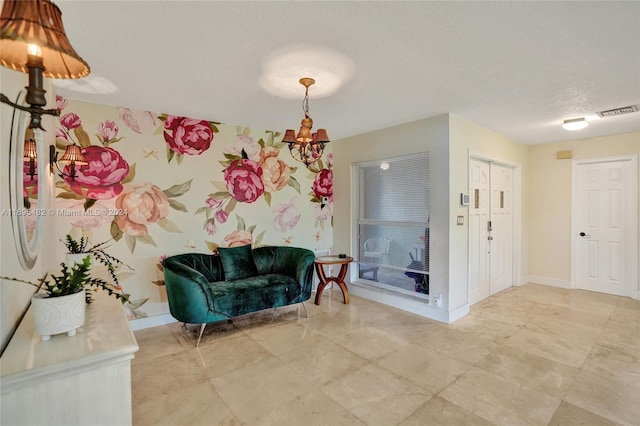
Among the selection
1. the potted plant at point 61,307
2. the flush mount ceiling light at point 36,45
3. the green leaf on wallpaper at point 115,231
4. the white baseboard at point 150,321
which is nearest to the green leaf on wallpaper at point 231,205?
the green leaf on wallpaper at point 115,231

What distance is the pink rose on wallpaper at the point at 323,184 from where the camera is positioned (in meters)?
5.04

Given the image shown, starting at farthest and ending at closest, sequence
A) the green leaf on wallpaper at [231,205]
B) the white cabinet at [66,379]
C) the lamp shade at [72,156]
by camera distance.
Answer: the green leaf on wallpaper at [231,205] → the lamp shade at [72,156] → the white cabinet at [66,379]

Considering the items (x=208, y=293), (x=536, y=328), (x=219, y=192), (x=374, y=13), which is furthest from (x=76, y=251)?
(x=536, y=328)

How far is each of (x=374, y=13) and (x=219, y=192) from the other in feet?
9.75

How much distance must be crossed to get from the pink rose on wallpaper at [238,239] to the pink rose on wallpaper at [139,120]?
1613 mm

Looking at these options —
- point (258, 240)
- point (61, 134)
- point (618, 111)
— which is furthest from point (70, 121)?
point (618, 111)

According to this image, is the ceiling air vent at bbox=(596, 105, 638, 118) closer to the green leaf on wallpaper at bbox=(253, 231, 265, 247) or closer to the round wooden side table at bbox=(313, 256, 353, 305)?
the round wooden side table at bbox=(313, 256, 353, 305)

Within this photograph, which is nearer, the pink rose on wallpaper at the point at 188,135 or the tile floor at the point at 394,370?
the tile floor at the point at 394,370

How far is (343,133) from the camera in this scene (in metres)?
4.64

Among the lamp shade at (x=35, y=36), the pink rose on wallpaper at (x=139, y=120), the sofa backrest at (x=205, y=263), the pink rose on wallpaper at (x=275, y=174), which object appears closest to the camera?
the lamp shade at (x=35, y=36)

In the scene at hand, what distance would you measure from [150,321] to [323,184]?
10.2ft

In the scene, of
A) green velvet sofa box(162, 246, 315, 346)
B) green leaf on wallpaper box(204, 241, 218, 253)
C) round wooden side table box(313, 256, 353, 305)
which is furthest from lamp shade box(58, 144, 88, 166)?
round wooden side table box(313, 256, 353, 305)

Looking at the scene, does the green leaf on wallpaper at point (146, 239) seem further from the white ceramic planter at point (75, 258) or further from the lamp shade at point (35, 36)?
the lamp shade at point (35, 36)

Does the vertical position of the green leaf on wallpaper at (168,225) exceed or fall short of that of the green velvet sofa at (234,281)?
it exceeds it
